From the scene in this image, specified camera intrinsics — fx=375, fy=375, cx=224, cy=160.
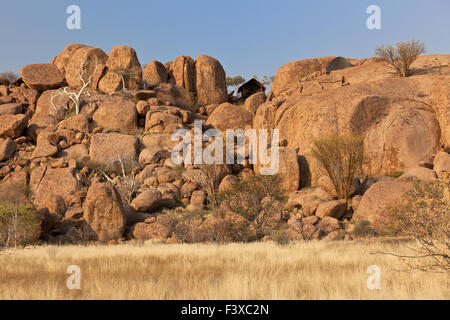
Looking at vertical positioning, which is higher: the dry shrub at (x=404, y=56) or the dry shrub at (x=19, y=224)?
the dry shrub at (x=404, y=56)

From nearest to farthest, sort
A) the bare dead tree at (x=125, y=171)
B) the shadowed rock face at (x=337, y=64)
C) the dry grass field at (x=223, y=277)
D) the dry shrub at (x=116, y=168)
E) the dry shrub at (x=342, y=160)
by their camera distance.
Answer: the dry grass field at (x=223, y=277) < the dry shrub at (x=342, y=160) < the bare dead tree at (x=125, y=171) < the dry shrub at (x=116, y=168) < the shadowed rock face at (x=337, y=64)

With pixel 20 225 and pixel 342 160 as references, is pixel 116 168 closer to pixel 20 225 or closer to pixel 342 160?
pixel 20 225

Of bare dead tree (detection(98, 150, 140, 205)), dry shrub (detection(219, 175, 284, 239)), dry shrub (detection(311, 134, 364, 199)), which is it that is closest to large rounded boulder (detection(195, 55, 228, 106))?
bare dead tree (detection(98, 150, 140, 205))

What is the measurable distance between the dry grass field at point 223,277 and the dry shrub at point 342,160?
10.5 meters

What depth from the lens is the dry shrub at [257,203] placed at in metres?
A: 16.8

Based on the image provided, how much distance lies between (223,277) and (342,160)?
15.1 m

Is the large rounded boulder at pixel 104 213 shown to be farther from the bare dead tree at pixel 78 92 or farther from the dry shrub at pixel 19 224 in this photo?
the bare dead tree at pixel 78 92

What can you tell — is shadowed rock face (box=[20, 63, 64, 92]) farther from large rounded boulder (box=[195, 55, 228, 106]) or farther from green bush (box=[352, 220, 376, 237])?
green bush (box=[352, 220, 376, 237])

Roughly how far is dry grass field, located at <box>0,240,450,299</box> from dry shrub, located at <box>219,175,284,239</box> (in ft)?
23.9

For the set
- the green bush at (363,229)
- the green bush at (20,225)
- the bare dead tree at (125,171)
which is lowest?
the green bush at (363,229)

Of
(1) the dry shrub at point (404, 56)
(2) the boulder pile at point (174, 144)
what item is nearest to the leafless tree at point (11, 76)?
(2) the boulder pile at point (174, 144)

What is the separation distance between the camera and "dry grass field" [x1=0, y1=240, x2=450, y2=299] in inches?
194

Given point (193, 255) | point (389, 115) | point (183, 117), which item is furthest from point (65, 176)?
point (389, 115)
